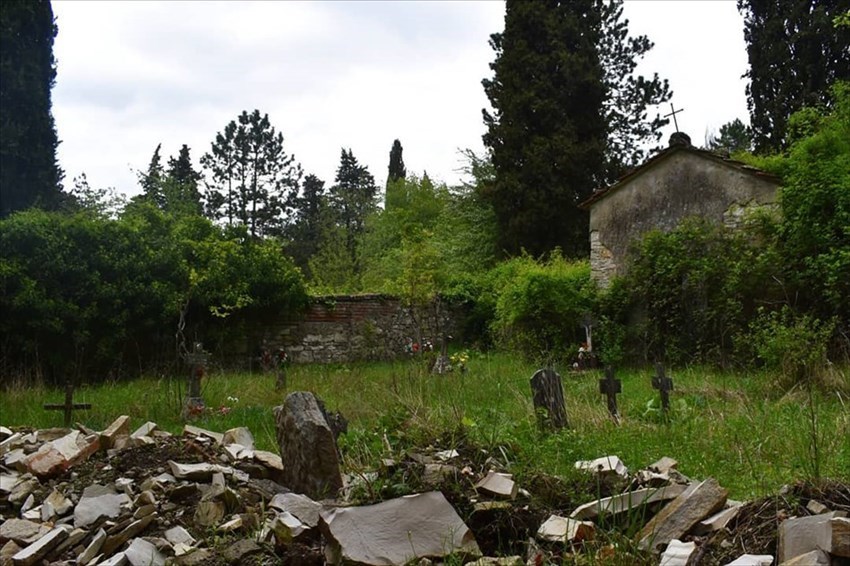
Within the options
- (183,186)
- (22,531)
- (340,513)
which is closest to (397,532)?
(340,513)

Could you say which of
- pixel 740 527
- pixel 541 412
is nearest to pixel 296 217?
pixel 541 412

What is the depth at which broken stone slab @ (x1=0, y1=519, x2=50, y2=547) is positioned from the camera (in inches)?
165

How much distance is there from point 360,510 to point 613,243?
1286 centimetres

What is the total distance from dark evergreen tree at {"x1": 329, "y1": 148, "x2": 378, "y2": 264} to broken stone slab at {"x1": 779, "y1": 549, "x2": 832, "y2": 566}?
34094mm

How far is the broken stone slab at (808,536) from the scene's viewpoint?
2719 millimetres

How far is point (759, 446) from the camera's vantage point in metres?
4.93

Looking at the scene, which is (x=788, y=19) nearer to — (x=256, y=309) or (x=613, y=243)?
(x=613, y=243)

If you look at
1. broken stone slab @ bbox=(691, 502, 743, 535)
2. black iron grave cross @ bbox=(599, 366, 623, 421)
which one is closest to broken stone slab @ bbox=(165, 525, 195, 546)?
broken stone slab @ bbox=(691, 502, 743, 535)

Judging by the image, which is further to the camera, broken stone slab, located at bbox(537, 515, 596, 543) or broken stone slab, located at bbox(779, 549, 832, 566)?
broken stone slab, located at bbox(537, 515, 596, 543)

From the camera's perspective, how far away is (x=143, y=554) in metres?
3.68

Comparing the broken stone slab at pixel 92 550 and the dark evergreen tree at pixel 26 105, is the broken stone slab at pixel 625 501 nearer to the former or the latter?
the broken stone slab at pixel 92 550

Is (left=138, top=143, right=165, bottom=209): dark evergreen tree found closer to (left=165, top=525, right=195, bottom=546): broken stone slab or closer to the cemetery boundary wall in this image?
the cemetery boundary wall

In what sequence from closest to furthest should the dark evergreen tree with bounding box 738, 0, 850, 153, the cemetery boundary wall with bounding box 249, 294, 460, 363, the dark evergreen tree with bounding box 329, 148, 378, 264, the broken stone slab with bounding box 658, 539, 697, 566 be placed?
the broken stone slab with bounding box 658, 539, 697, 566 → the cemetery boundary wall with bounding box 249, 294, 460, 363 → the dark evergreen tree with bounding box 738, 0, 850, 153 → the dark evergreen tree with bounding box 329, 148, 378, 264

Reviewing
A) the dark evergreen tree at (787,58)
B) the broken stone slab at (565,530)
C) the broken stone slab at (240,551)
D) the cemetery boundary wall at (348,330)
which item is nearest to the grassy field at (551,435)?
the broken stone slab at (565,530)
